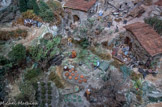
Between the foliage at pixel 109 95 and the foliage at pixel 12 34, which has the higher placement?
the foliage at pixel 12 34

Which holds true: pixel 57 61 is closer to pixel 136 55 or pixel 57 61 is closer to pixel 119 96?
pixel 119 96

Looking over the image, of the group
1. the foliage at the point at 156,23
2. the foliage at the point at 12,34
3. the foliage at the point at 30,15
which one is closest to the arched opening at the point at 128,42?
the foliage at the point at 156,23

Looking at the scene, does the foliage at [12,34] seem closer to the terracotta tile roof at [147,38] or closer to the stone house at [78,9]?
the stone house at [78,9]

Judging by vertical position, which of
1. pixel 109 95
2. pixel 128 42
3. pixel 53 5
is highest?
pixel 53 5

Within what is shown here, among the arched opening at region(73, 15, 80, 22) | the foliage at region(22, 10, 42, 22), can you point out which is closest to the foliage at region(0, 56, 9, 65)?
the foliage at region(22, 10, 42, 22)

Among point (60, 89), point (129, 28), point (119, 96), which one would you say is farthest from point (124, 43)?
point (60, 89)

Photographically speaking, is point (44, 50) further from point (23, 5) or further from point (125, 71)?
point (125, 71)

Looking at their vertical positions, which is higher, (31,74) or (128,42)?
(128,42)

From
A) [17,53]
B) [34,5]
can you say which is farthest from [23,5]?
[17,53]
